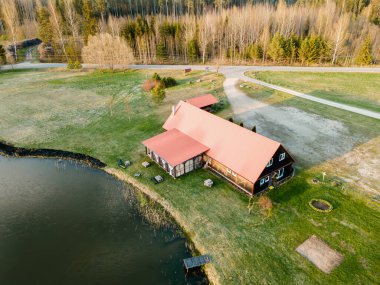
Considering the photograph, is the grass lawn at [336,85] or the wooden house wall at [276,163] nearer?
the wooden house wall at [276,163]

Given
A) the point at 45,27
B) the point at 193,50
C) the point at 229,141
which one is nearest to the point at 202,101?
the point at 229,141

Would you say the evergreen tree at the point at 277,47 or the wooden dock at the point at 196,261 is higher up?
the evergreen tree at the point at 277,47

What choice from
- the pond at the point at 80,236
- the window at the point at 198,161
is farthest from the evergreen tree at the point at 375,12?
the pond at the point at 80,236

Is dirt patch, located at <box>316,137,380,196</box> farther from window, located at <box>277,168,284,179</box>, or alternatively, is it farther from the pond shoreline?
the pond shoreline

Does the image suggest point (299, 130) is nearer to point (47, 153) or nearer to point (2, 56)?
point (47, 153)

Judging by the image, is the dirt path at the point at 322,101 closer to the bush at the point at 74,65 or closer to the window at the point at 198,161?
the window at the point at 198,161
